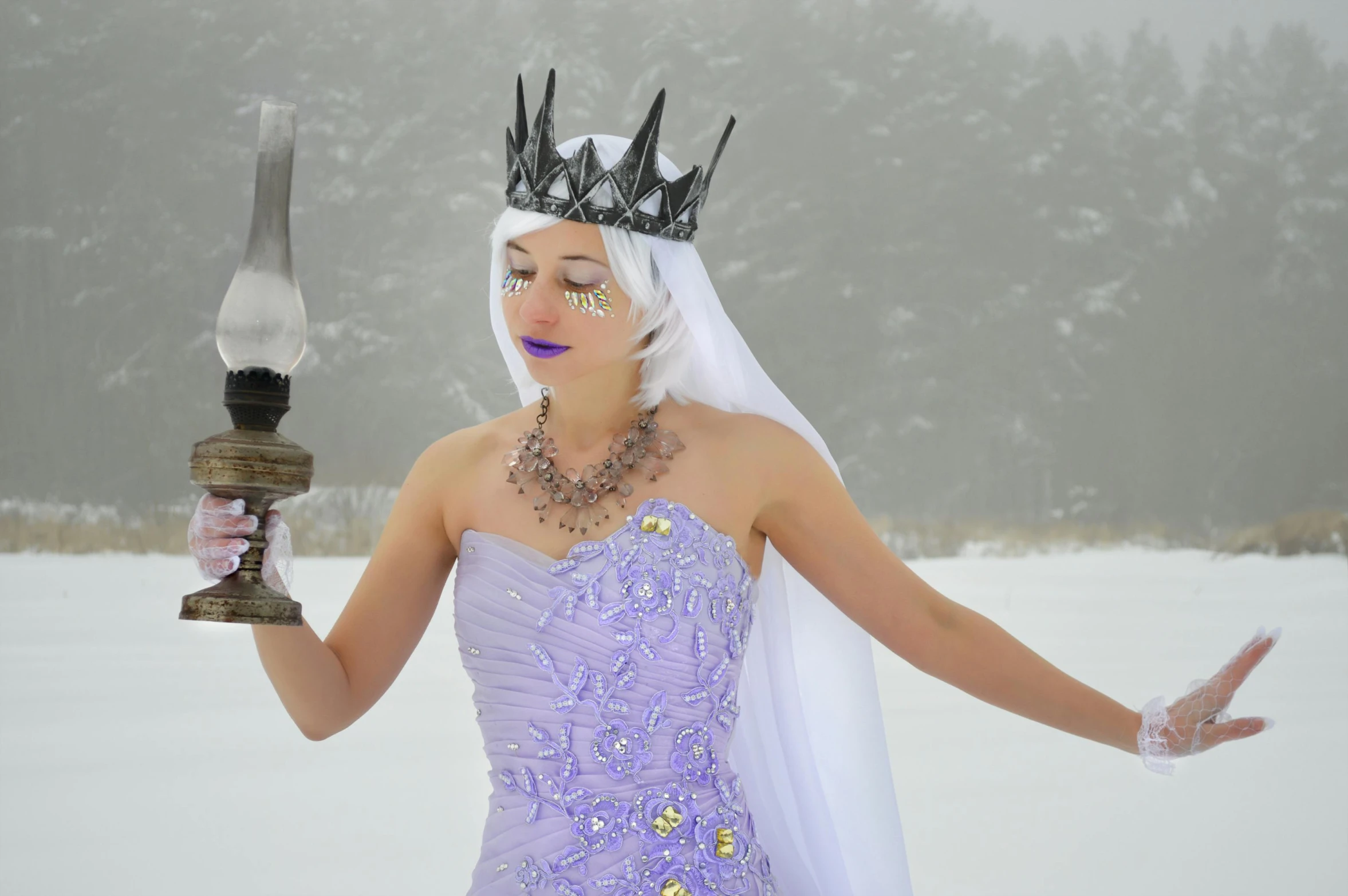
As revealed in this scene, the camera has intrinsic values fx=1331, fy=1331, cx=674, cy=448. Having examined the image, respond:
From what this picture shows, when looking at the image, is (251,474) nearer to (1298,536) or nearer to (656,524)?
(656,524)

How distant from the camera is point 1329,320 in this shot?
8758mm

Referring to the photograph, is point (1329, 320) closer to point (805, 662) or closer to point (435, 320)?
point (435, 320)

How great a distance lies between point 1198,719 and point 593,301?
924 millimetres

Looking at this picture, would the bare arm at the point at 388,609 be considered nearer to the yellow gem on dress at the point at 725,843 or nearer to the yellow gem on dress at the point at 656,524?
the yellow gem on dress at the point at 656,524

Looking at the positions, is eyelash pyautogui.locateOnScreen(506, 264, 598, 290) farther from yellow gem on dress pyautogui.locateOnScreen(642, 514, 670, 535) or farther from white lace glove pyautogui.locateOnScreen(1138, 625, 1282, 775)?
white lace glove pyautogui.locateOnScreen(1138, 625, 1282, 775)

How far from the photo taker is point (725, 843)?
5.32 ft

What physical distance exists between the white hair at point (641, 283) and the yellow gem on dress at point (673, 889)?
0.60 meters

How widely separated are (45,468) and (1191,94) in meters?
7.50

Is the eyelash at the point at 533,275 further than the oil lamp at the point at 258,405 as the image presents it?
Yes

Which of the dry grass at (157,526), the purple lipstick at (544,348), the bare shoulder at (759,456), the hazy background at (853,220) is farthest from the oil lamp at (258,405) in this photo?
the hazy background at (853,220)

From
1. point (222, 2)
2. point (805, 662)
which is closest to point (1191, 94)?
point (222, 2)

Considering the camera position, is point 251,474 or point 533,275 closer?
point 251,474

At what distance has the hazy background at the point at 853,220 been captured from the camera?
7887 mm

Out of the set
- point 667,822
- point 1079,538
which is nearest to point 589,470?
point 667,822
